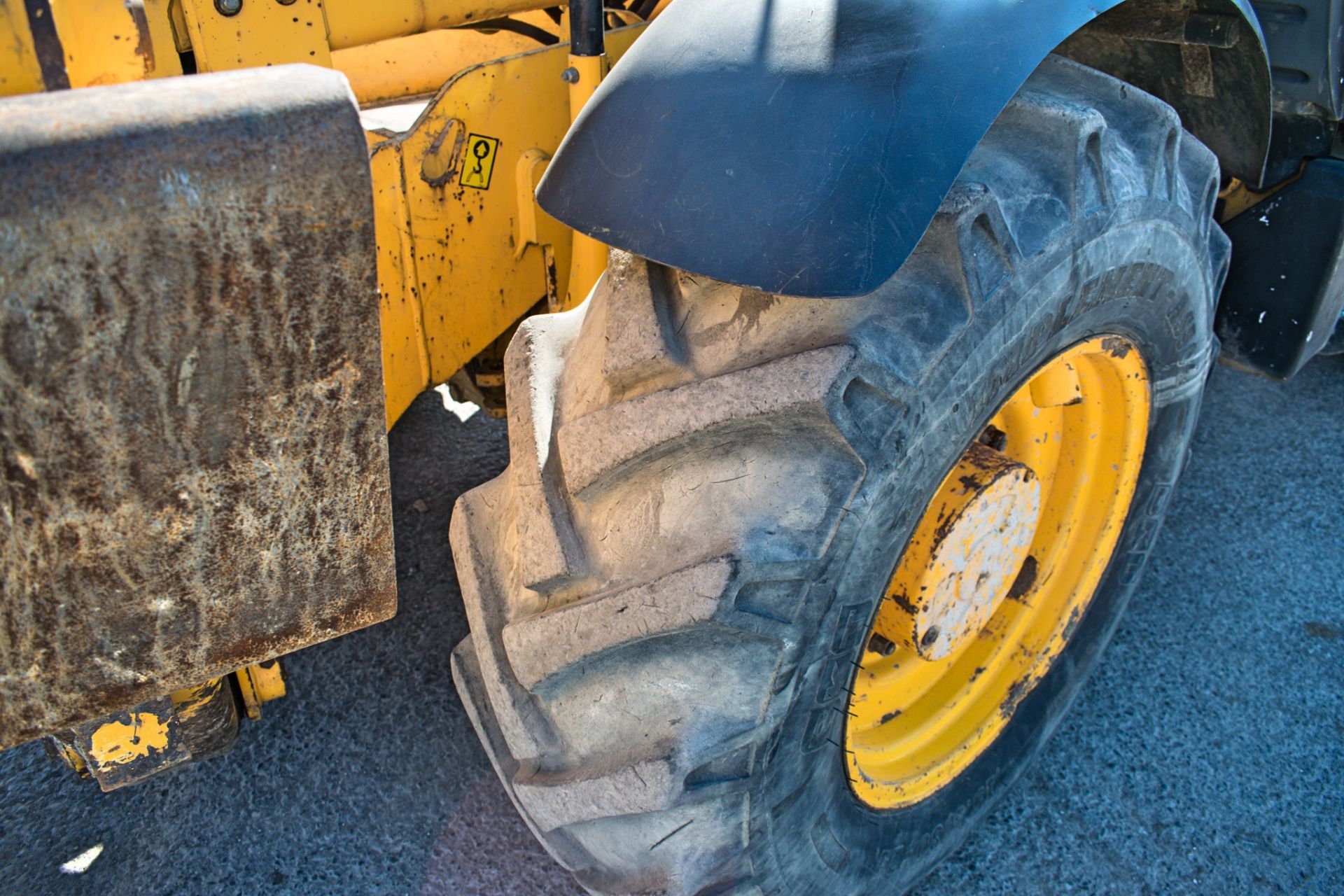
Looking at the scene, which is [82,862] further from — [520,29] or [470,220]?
[520,29]

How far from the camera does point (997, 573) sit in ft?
4.71

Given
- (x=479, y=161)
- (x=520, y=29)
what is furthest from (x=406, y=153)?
(x=520, y=29)

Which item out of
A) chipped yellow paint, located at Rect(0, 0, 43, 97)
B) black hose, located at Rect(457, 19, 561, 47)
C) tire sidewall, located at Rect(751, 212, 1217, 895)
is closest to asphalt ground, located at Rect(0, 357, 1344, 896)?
tire sidewall, located at Rect(751, 212, 1217, 895)

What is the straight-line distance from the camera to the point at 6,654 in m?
0.71

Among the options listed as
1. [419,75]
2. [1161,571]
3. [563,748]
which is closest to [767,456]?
[563,748]

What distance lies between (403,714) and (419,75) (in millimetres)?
1062

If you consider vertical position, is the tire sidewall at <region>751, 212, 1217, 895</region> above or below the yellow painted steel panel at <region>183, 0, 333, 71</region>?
below

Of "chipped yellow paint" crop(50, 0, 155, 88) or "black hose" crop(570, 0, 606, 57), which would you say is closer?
"chipped yellow paint" crop(50, 0, 155, 88)

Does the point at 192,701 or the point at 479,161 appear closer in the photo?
the point at 192,701

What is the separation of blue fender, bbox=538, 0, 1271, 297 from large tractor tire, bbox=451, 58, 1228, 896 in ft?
0.32

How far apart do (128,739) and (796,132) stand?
93 cm

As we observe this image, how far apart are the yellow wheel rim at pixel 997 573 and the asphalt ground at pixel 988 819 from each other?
0.70ft

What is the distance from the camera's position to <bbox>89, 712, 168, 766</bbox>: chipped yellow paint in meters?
1.08

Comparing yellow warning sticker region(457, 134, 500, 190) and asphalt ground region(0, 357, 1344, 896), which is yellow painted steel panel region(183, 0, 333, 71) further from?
asphalt ground region(0, 357, 1344, 896)
